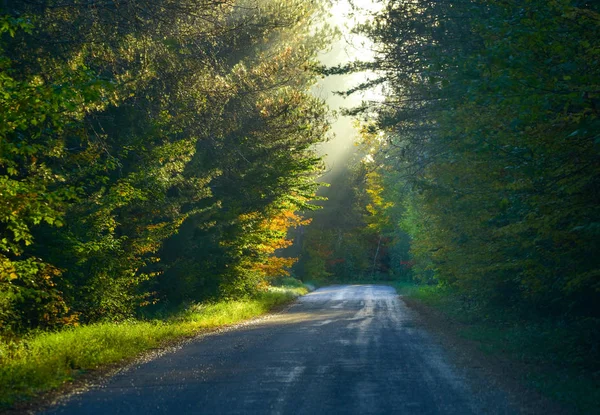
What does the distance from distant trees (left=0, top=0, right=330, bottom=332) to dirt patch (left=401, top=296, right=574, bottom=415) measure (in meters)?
7.74

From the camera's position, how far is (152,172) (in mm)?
17766

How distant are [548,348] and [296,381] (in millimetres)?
6740

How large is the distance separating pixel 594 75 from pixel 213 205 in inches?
670

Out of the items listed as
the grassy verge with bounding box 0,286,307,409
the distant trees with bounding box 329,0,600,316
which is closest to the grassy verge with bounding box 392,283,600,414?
the distant trees with bounding box 329,0,600,316

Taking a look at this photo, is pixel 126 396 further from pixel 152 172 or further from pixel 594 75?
pixel 152 172

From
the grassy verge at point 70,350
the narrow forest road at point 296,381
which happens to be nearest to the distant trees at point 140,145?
the grassy verge at point 70,350

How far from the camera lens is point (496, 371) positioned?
40.8ft

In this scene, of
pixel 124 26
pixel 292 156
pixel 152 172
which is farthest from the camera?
pixel 292 156

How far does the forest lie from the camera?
10516 mm

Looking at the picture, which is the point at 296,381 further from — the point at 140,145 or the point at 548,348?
the point at 140,145

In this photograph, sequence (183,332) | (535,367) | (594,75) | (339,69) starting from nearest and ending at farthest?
(594,75) → (535,367) → (183,332) → (339,69)

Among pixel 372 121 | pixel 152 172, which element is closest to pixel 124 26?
pixel 152 172

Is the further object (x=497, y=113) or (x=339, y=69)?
(x=339, y=69)

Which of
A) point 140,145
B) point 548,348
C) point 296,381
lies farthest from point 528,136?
point 140,145
